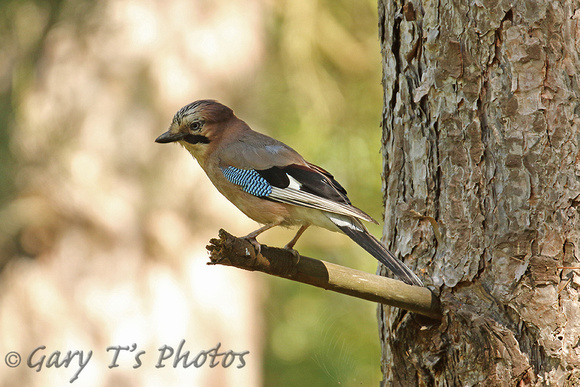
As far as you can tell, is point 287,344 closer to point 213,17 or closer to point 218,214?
point 218,214

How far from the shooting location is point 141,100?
6.35 meters

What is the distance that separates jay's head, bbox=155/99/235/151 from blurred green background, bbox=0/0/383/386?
2.43 metres

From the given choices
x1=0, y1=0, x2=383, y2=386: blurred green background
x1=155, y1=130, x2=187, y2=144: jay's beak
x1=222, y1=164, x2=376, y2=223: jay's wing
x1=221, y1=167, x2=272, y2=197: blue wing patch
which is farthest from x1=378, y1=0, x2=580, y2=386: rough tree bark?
x1=0, y1=0, x2=383, y2=386: blurred green background

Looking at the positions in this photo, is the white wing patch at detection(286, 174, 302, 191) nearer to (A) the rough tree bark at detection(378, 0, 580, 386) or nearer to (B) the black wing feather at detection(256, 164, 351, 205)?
(B) the black wing feather at detection(256, 164, 351, 205)

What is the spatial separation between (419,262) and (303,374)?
676cm

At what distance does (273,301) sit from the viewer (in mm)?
8297

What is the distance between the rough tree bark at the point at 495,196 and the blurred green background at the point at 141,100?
2685mm

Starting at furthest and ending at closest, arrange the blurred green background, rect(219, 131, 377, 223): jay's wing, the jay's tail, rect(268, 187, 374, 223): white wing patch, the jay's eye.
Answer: the blurred green background → the jay's eye → rect(219, 131, 377, 223): jay's wing → rect(268, 187, 374, 223): white wing patch → the jay's tail

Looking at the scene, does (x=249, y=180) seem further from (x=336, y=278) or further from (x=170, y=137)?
(x=336, y=278)

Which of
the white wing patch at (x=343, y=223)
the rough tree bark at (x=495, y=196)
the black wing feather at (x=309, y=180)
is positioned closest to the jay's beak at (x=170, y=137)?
the black wing feather at (x=309, y=180)

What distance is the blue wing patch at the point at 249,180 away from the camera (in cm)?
334

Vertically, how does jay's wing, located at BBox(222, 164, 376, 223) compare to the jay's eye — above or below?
below

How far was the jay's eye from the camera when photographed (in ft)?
12.3

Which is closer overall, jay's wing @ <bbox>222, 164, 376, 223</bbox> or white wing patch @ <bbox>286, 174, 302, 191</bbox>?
jay's wing @ <bbox>222, 164, 376, 223</bbox>
